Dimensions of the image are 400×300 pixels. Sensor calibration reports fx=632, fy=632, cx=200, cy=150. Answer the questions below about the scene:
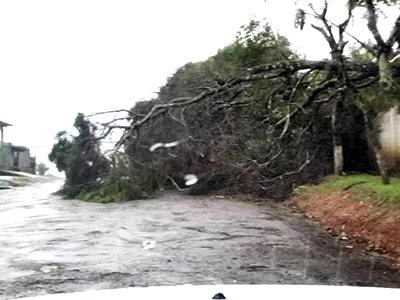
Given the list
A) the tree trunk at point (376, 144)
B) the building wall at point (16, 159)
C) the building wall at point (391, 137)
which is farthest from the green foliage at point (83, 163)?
the building wall at point (16, 159)

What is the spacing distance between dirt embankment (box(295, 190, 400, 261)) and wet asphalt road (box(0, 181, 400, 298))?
1.45 ft

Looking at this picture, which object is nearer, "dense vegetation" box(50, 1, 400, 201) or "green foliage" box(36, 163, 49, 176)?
"dense vegetation" box(50, 1, 400, 201)

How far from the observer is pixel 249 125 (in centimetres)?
1783

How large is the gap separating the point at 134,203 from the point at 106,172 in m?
1.67

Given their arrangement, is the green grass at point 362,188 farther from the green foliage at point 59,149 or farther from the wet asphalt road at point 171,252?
the green foliage at point 59,149

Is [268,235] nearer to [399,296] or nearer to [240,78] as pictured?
[240,78]

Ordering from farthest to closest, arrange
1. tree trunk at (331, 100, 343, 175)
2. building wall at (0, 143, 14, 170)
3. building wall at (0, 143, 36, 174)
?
building wall at (0, 143, 36, 174) → building wall at (0, 143, 14, 170) → tree trunk at (331, 100, 343, 175)

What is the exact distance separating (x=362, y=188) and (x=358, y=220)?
277 cm

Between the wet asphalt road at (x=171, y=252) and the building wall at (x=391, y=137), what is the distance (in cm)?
374

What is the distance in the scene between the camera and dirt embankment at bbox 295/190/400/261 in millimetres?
11356

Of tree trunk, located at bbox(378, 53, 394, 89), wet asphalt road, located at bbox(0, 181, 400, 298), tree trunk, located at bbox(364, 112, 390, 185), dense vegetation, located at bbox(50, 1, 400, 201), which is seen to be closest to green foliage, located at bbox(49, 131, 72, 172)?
dense vegetation, located at bbox(50, 1, 400, 201)

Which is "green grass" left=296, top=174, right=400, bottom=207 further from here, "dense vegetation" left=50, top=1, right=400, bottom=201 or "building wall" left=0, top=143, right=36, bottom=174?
"building wall" left=0, top=143, right=36, bottom=174

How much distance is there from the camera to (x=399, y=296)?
→ 8.57ft

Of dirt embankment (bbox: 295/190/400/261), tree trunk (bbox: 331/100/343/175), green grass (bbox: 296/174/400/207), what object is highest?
tree trunk (bbox: 331/100/343/175)
